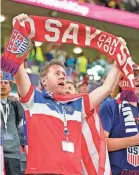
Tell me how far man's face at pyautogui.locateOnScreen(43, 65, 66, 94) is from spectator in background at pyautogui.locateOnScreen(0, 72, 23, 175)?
0.74 metres

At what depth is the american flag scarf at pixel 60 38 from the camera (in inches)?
115

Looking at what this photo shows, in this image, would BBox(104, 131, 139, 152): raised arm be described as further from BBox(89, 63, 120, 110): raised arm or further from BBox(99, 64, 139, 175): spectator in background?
BBox(89, 63, 120, 110): raised arm

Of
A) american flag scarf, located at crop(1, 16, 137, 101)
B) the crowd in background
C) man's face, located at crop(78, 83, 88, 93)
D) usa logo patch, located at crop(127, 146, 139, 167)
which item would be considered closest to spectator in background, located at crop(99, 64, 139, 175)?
usa logo patch, located at crop(127, 146, 139, 167)

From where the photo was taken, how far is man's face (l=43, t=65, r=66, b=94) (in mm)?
3043

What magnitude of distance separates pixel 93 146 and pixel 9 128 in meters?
1.03

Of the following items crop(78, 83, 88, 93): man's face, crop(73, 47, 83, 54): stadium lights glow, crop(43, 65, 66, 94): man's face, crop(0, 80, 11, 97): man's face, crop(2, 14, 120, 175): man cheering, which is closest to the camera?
crop(2, 14, 120, 175): man cheering

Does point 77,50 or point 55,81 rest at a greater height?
point 55,81

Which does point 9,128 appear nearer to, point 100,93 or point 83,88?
point 100,93

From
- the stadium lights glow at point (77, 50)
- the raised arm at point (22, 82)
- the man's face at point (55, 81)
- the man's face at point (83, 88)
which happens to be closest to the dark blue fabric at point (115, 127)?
the man's face at point (55, 81)

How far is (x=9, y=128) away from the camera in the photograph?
3988 millimetres

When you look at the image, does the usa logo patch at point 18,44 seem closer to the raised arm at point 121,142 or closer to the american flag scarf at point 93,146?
the american flag scarf at point 93,146

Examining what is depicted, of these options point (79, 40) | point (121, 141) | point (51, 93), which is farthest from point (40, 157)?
point (79, 40)

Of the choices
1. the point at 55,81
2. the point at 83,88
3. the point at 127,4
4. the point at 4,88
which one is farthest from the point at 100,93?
the point at 127,4

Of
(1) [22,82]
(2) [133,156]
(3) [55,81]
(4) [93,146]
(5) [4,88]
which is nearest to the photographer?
(1) [22,82]
